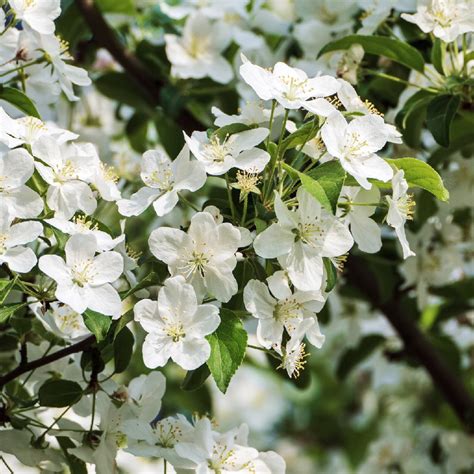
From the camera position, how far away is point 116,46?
1855 mm

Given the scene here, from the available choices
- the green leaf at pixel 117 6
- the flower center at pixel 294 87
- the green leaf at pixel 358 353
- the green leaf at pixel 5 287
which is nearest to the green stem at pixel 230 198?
the flower center at pixel 294 87

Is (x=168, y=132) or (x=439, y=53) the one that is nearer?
(x=439, y=53)

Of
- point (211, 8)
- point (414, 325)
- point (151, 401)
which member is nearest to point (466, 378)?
point (414, 325)

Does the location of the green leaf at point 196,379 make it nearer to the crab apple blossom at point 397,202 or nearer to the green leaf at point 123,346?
the green leaf at point 123,346

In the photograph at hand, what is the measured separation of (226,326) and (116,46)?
35.7 inches

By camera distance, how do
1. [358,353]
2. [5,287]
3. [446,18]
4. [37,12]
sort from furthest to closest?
[358,353], [446,18], [37,12], [5,287]

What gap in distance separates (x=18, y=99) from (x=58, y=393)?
0.35 metres

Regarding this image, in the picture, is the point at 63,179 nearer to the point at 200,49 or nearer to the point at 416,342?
the point at 200,49

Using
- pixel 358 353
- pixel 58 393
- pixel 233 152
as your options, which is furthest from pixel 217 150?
pixel 358 353

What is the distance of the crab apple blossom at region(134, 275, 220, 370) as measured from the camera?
1.04m

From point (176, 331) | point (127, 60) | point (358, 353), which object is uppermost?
point (176, 331)

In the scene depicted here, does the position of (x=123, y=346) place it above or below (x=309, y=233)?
below

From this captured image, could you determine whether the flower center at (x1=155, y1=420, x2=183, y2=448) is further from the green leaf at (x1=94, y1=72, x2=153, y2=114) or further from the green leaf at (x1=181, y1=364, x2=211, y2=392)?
the green leaf at (x1=94, y1=72, x2=153, y2=114)

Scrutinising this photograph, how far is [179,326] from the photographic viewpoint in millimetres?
1051
